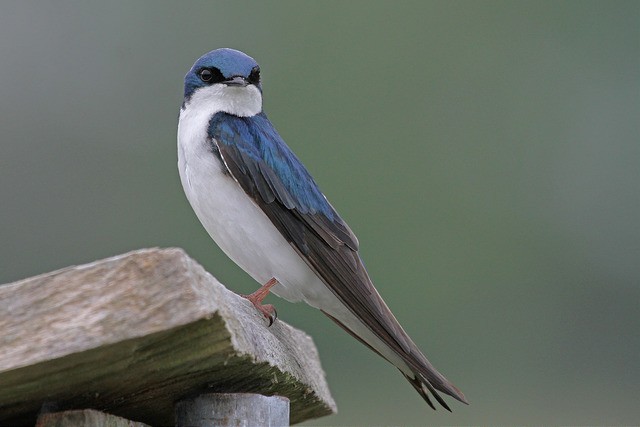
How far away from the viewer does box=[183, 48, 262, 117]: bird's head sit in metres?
3.04

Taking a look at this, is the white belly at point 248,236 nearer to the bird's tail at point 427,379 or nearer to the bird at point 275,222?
the bird at point 275,222

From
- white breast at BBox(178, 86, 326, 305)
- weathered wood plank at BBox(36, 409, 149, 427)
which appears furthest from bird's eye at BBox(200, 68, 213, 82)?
weathered wood plank at BBox(36, 409, 149, 427)

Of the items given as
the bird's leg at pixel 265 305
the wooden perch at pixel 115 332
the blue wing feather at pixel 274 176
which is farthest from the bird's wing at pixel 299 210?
the wooden perch at pixel 115 332

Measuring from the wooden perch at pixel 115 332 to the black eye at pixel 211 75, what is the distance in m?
1.20

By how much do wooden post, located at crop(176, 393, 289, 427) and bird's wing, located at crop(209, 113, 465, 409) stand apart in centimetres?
51

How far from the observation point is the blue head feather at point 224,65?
306cm

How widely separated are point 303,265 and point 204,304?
1.07m

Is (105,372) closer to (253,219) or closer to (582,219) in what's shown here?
(253,219)

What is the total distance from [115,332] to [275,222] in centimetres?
110

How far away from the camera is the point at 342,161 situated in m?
10.6

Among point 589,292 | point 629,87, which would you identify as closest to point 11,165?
point 589,292

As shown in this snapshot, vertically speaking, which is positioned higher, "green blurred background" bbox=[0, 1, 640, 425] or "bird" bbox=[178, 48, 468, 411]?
"bird" bbox=[178, 48, 468, 411]

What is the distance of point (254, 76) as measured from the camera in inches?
121

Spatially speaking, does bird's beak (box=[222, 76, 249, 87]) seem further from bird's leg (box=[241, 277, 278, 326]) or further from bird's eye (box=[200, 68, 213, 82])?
bird's leg (box=[241, 277, 278, 326])
